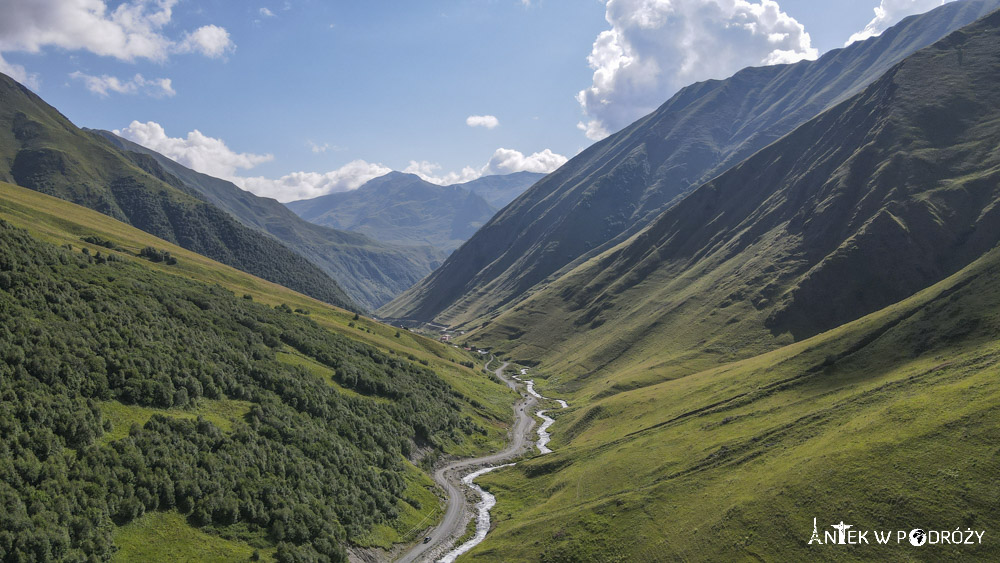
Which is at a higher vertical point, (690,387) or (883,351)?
(883,351)

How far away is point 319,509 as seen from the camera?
3019 inches

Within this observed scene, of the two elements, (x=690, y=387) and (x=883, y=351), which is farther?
(x=690, y=387)

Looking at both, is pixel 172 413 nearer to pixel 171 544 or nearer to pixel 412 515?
pixel 171 544

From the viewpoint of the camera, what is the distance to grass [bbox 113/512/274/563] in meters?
55.2

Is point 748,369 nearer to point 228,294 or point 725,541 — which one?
point 725,541

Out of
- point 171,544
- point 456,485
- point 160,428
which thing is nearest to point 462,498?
point 456,485

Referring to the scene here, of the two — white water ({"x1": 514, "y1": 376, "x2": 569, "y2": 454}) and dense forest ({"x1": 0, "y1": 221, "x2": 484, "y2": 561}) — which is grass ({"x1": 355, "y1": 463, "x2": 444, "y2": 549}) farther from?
white water ({"x1": 514, "y1": 376, "x2": 569, "y2": 454})

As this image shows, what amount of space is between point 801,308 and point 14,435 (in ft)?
702

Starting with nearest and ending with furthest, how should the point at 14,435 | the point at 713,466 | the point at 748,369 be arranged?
the point at 14,435, the point at 713,466, the point at 748,369

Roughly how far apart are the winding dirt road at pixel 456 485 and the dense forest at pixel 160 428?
8.88 m

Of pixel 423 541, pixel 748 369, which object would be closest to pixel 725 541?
pixel 423 541

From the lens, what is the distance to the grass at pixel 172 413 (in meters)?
66.2

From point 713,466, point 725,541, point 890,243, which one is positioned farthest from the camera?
point 890,243

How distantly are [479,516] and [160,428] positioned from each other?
5582cm
